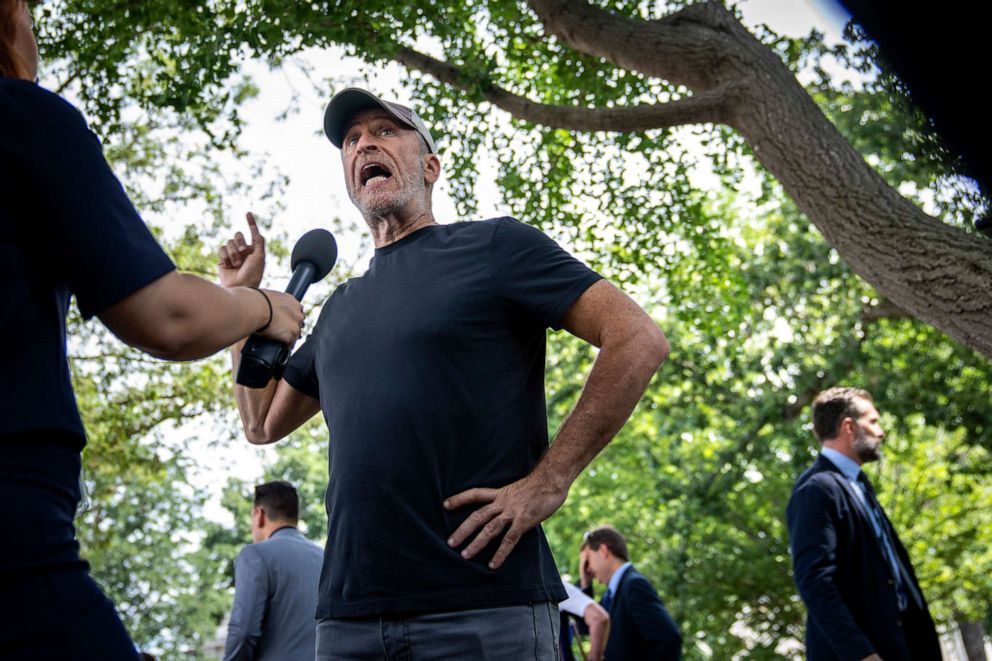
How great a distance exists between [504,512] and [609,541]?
623cm

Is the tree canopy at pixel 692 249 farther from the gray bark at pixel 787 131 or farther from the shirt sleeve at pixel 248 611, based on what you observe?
the shirt sleeve at pixel 248 611

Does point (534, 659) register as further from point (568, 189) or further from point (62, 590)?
point (568, 189)

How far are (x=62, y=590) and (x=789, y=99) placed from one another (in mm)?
6755

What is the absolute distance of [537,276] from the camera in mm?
2939

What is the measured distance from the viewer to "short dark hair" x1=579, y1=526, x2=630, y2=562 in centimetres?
866

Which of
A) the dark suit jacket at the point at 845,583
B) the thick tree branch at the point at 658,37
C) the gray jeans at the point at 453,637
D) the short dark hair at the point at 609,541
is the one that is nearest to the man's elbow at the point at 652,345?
the gray jeans at the point at 453,637

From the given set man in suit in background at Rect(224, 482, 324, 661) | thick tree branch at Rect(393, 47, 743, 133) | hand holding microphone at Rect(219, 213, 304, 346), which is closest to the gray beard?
thick tree branch at Rect(393, 47, 743, 133)

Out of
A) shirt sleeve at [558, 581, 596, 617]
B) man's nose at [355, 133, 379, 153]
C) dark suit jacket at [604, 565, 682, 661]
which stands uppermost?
man's nose at [355, 133, 379, 153]

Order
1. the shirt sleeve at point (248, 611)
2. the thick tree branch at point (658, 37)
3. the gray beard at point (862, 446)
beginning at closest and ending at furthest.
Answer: the gray beard at point (862, 446), the shirt sleeve at point (248, 611), the thick tree branch at point (658, 37)

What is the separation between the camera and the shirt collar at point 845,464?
18.9ft

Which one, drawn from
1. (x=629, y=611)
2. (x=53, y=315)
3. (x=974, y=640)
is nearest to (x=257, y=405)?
(x=53, y=315)

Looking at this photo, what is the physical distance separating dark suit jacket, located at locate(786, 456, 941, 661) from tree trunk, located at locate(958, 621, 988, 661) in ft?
77.6

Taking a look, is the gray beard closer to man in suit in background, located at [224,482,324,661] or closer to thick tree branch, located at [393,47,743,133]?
thick tree branch, located at [393,47,743,133]

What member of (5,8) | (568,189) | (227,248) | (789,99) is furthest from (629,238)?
(5,8)
